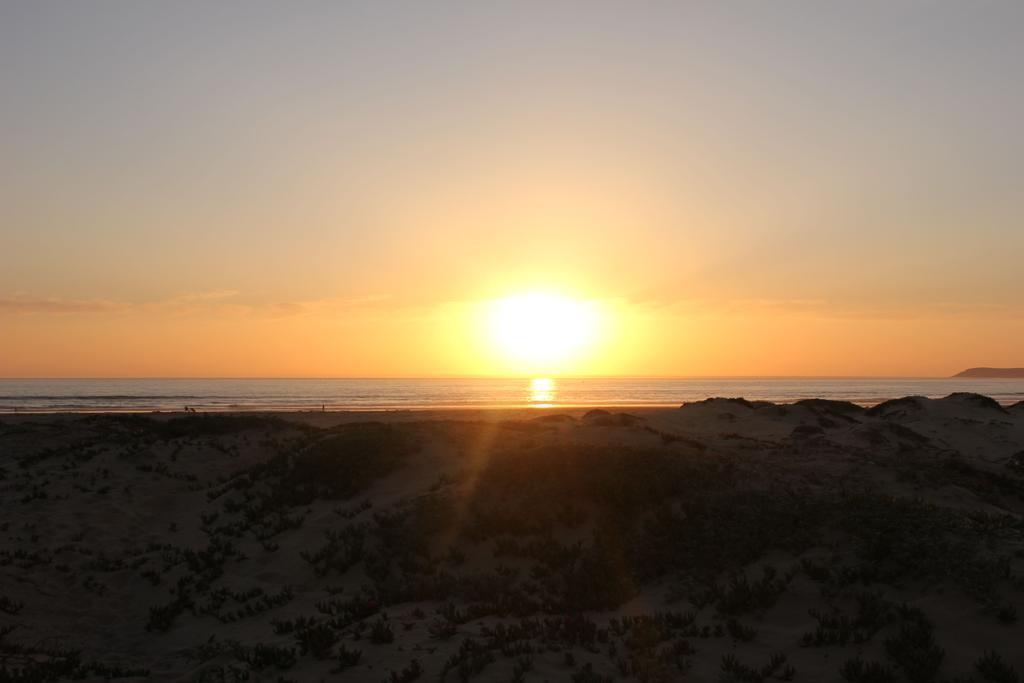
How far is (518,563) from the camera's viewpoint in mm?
13812

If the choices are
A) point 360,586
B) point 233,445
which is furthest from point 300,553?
point 233,445

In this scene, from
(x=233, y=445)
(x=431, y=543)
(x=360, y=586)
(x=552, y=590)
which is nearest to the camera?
(x=552, y=590)

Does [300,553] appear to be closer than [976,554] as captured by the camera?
No

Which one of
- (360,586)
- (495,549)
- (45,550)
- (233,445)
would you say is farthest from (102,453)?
(495,549)

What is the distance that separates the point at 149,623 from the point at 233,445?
14572 millimetres

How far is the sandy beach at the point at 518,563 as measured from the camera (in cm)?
952

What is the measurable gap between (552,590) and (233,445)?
18.9 m

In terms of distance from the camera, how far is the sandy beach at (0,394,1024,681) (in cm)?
952

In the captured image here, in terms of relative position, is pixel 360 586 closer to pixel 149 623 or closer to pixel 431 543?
pixel 431 543

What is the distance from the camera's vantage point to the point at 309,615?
12312 mm

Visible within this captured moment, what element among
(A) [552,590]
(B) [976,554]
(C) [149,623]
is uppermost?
(B) [976,554]

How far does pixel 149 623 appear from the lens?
12812 millimetres

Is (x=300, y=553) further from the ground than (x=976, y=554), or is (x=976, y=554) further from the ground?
(x=976, y=554)

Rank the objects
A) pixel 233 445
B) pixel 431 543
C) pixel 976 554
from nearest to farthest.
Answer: pixel 976 554 → pixel 431 543 → pixel 233 445
